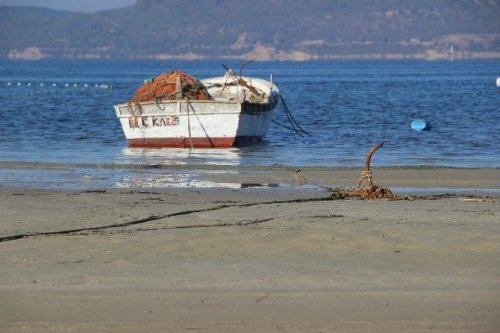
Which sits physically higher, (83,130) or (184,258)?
(184,258)

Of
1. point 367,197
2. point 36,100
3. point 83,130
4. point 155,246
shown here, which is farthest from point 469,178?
point 36,100

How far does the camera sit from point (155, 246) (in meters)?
9.89

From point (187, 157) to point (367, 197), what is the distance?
923 cm

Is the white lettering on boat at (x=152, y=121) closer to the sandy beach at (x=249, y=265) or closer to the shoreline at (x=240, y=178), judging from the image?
the shoreline at (x=240, y=178)

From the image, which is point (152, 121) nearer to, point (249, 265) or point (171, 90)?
point (171, 90)

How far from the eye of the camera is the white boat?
24594 mm

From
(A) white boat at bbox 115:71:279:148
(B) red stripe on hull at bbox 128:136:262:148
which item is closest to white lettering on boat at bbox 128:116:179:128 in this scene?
(A) white boat at bbox 115:71:279:148

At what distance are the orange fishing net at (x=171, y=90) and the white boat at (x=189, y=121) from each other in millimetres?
182

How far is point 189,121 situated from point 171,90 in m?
0.87

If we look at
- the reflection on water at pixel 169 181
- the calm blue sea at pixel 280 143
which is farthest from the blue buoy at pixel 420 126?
the reflection on water at pixel 169 181

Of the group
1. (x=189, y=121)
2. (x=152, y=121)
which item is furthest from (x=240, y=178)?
(x=152, y=121)

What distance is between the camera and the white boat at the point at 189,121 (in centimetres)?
2459

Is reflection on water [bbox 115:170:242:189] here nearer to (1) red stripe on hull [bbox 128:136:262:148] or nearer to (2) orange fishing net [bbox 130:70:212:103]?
(1) red stripe on hull [bbox 128:136:262:148]

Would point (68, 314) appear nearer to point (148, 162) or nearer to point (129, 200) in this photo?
point (129, 200)
